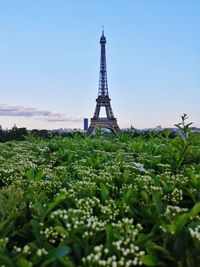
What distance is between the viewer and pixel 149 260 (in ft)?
5.80

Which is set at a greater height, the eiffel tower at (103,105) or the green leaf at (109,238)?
the eiffel tower at (103,105)

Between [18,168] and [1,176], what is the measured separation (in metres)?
0.17

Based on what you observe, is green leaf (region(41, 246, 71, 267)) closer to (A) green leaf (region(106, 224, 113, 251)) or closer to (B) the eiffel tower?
(A) green leaf (region(106, 224, 113, 251))

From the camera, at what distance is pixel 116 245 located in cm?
177

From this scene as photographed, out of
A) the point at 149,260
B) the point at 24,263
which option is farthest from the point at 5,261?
the point at 149,260

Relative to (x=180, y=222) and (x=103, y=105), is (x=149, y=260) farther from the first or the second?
(x=103, y=105)

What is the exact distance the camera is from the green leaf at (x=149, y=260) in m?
1.74

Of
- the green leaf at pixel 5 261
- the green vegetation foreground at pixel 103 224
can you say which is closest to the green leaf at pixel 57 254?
the green vegetation foreground at pixel 103 224

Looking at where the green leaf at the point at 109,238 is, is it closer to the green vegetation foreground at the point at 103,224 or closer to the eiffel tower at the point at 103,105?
the green vegetation foreground at the point at 103,224

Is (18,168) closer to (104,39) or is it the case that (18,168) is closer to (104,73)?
(104,73)

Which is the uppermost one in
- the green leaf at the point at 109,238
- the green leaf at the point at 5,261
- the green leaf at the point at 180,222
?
the green leaf at the point at 180,222

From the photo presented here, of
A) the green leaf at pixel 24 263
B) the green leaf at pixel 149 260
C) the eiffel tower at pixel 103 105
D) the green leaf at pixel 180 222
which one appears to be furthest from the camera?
the eiffel tower at pixel 103 105

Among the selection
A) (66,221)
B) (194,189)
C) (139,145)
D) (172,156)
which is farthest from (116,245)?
(139,145)

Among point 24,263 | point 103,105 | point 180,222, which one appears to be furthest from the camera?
point 103,105
